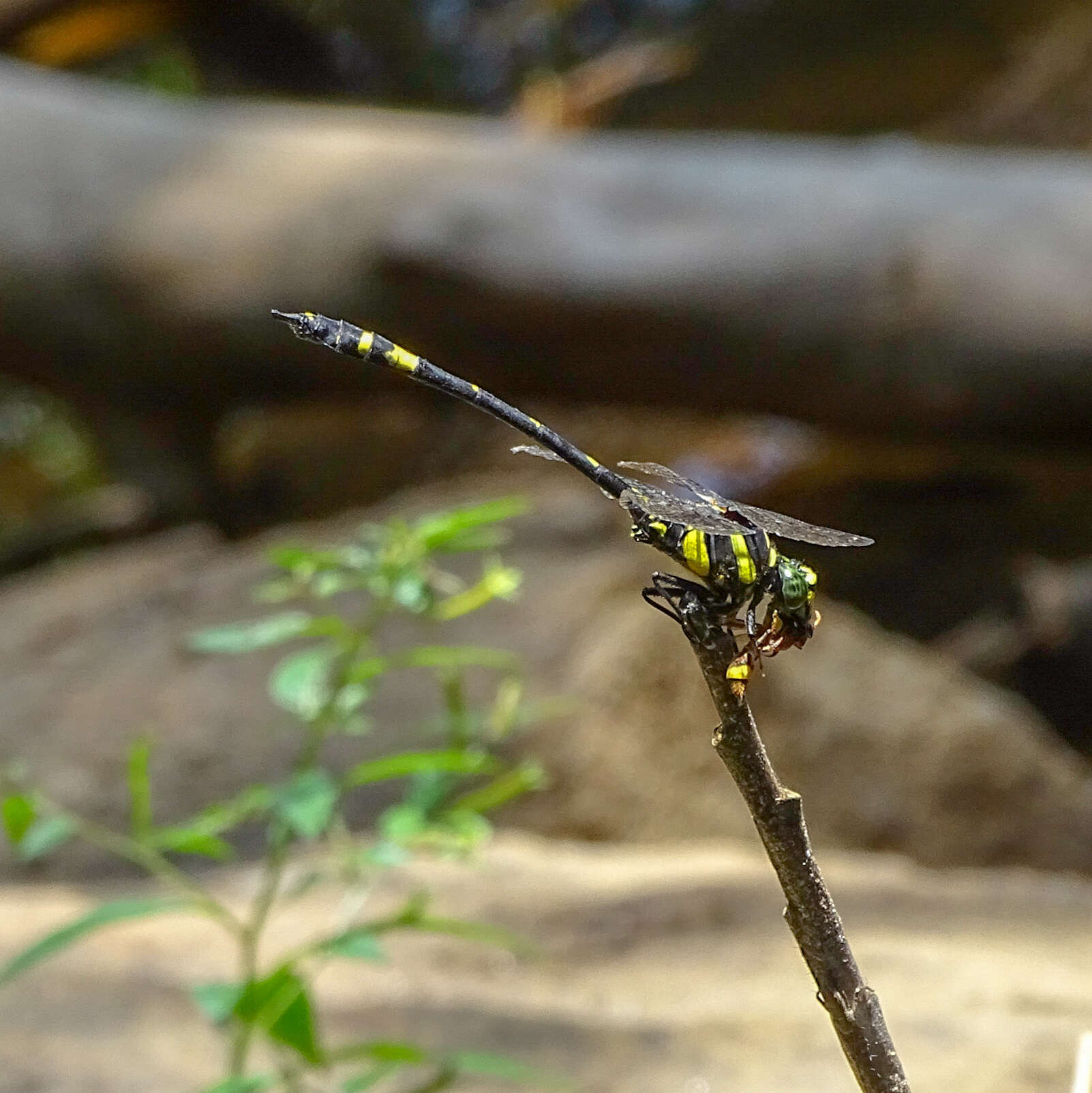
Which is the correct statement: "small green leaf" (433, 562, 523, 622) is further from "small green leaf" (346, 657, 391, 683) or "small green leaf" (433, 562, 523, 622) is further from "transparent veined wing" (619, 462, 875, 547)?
"transparent veined wing" (619, 462, 875, 547)

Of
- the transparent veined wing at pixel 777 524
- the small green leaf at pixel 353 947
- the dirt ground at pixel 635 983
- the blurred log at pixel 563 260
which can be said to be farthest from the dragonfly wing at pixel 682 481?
the blurred log at pixel 563 260

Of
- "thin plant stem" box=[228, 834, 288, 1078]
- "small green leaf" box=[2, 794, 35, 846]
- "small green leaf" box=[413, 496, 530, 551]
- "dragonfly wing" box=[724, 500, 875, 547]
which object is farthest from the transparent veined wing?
"small green leaf" box=[2, 794, 35, 846]

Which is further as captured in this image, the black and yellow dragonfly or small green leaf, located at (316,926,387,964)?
small green leaf, located at (316,926,387,964)

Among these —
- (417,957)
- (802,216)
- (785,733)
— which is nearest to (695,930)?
(417,957)

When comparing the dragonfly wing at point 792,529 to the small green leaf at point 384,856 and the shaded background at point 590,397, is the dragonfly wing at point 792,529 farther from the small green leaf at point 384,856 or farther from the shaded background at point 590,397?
the shaded background at point 590,397

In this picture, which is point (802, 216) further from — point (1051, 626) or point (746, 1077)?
point (746, 1077)

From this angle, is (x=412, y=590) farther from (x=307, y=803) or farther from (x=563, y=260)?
(x=563, y=260)
